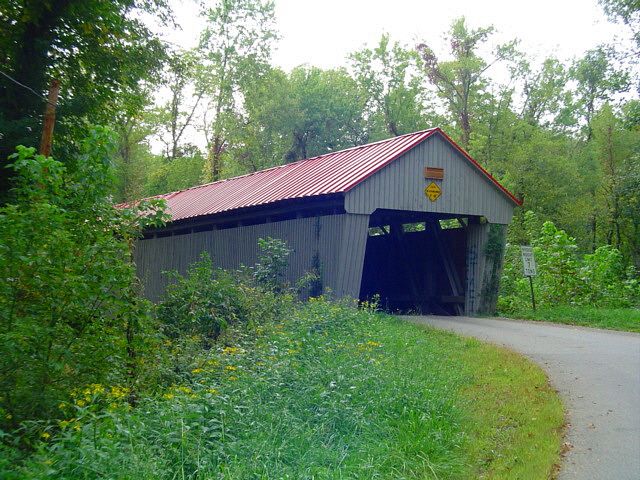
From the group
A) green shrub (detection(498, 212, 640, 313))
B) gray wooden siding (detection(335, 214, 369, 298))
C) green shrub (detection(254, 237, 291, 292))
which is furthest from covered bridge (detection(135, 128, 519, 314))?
green shrub (detection(498, 212, 640, 313))

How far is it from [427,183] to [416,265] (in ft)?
17.1

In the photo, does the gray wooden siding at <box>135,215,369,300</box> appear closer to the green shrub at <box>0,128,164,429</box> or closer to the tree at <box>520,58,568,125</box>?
the green shrub at <box>0,128,164,429</box>

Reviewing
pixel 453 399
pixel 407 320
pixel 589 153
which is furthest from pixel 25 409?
pixel 589 153

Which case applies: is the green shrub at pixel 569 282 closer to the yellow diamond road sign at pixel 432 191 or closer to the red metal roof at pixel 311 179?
the red metal roof at pixel 311 179

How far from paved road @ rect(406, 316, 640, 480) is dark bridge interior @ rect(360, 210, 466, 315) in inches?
143

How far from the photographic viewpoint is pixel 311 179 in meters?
19.0

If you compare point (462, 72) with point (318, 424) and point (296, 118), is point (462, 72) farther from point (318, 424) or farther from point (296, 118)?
point (318, 424)

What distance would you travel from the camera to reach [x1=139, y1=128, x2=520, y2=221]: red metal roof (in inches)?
687

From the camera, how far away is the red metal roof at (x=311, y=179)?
1745 centimetres

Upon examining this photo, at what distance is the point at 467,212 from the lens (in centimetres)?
1942

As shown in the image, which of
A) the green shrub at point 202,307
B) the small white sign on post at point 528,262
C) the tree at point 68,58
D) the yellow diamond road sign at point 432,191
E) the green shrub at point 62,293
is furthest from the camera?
the small white sign on post at point 528,262

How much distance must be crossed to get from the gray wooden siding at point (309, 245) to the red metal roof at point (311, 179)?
69 cm

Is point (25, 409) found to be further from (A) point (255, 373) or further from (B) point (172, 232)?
(B) point (172, 232)

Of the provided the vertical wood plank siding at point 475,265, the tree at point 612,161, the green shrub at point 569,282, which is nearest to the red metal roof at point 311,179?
the vertical wood plank siding at point 475,265
